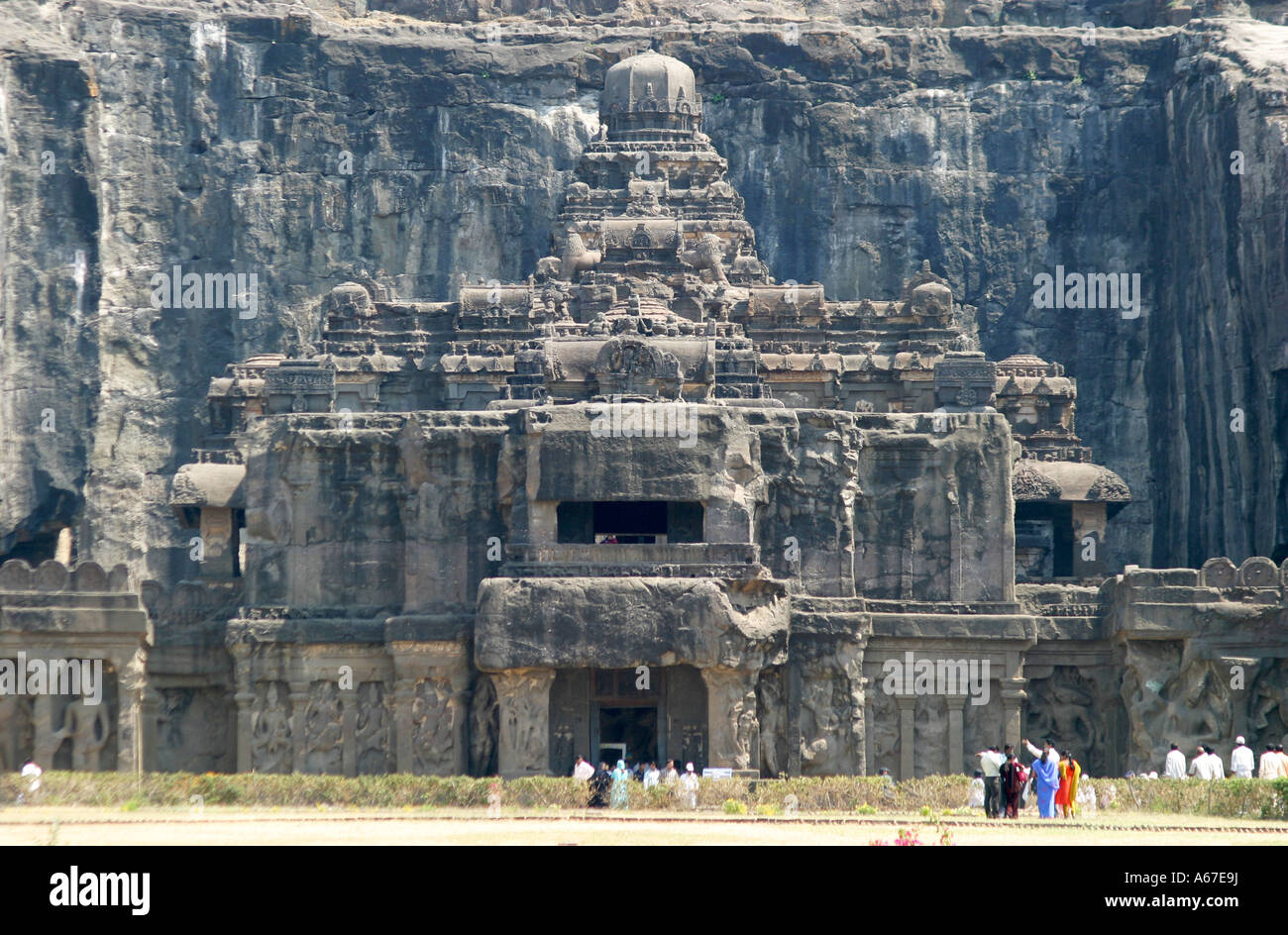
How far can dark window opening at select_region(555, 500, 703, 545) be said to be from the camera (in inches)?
2623

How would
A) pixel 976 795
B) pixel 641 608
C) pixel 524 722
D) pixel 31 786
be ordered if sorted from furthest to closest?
1. pixel 524 722
2. pixel 641 608
3. pixel 976 795
4. pixel 31 786

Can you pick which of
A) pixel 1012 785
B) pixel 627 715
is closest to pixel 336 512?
pixel 627 715

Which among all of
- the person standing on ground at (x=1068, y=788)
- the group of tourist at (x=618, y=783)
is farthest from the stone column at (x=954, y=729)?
the person standing on ground at (x=1068, y=788)

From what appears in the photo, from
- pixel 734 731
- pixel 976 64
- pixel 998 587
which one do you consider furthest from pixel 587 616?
pixel 976 64

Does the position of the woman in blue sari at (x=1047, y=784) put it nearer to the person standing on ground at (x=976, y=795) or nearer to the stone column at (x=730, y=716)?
the person standing on ground at (x=976, y=795)

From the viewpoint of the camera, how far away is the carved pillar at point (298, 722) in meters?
65.8

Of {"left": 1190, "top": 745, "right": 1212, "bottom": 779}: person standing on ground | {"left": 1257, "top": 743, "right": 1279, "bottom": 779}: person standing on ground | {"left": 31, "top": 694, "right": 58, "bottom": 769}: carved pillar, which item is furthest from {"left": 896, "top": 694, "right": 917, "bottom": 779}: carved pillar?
{"left": 31, "top": 694, "right": 58, "bottom": 769}: carved pillar

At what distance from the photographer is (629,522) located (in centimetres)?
6850

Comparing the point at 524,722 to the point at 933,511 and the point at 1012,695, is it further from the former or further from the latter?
the point at 1012,695

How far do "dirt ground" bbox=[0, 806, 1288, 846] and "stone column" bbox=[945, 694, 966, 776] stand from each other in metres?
13.4

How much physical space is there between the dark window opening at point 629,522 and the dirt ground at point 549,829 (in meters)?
15.1

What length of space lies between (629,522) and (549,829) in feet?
67.5

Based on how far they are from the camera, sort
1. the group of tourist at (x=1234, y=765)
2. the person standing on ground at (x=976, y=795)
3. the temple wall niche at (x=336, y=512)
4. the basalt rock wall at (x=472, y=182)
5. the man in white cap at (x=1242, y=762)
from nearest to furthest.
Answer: the person standing on ground at (x=976, y=795), the group of tourist at (x=1234, y=765), the man in white cap at (x=1242, y=762), the temple wall niche at (x=336, y=512), the basalt rock wall at (x=472, y=182)

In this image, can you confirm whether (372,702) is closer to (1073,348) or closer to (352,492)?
(352,492)
